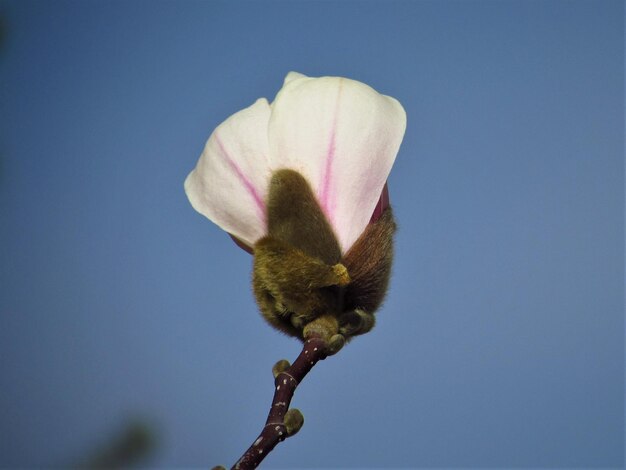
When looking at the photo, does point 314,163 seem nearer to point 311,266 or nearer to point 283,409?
point 311,266

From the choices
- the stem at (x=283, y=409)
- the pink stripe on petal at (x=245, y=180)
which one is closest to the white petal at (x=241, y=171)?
the pink stripe on petal at (x=245, y=180)

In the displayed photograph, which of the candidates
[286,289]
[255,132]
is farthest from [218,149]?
[286,289]

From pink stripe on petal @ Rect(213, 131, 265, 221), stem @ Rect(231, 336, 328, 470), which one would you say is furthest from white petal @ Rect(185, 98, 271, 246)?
stem @ Rect(231, 336, 328, 470)

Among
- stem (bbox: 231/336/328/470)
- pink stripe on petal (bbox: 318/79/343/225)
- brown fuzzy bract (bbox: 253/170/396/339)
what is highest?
pink stripe on petal (bbox: 318/79/343/225)

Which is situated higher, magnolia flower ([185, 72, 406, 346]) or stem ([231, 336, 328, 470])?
magnolia flower ([185, 72, 406, 346])

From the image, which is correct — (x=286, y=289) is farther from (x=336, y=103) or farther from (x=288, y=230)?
(x=336, y=103)

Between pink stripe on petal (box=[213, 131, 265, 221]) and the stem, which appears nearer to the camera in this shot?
the stem

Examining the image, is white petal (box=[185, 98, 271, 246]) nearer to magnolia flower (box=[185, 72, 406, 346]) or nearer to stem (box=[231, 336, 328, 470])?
magnolia flower (box=[185, 72, 406, 346])
